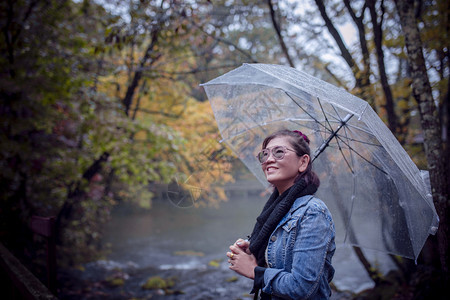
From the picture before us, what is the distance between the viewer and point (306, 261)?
127 cm

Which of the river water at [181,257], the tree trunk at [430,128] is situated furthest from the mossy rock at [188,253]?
the tree trunk at [430,128]

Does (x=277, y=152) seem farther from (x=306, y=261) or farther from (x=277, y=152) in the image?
(x=306, y=261)

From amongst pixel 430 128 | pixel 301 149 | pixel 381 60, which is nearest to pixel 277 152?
pixel 301 149

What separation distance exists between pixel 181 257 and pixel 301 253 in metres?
8.11

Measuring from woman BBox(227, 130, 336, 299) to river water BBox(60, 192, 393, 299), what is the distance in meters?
1.67

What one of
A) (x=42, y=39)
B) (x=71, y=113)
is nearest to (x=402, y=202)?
(x=42, y=39)

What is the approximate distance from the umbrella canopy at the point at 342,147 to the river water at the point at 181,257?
1212mm

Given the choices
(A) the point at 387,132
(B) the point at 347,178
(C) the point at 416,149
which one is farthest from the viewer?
(C) the point at 416,149

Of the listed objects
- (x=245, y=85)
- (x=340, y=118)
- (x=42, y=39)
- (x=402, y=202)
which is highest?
(x=42, y=39)

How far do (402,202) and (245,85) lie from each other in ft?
4.23

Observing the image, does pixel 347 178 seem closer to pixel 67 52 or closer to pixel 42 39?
pixel 42 39

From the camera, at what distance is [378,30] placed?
11.8 ft

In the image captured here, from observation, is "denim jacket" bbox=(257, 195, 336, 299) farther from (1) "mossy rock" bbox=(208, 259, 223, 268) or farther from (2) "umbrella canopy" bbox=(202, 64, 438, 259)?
(1) "mossy rock" bbox=(208, 259, 223, 268)

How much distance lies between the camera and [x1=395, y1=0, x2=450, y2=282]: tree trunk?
2270 millimetres
